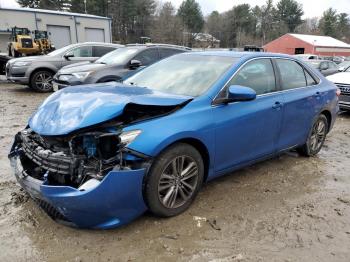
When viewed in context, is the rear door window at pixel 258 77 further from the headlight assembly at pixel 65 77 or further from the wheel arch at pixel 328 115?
the headlight assembly at pixel 65 77

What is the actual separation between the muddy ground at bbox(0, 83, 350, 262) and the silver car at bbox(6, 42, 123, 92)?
7337 mm

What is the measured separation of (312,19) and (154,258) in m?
105

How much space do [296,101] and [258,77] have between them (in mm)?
754

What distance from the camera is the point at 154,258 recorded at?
2904 millimetres

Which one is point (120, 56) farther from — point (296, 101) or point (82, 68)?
point (296, 101)

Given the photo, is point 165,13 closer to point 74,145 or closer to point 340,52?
point 340,52

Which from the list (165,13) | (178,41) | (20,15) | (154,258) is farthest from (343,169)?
(165,13)

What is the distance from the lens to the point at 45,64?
11.3 meters

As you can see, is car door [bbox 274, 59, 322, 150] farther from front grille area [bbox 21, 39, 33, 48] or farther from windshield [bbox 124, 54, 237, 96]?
front grille area [bbox 21, 39, 33, 48]

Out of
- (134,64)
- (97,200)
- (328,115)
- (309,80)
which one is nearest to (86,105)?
(97,200)

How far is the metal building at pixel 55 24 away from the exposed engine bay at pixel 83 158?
2963 centimetres

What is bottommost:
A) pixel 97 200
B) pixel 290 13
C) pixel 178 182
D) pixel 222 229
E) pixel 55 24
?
pixel 222 229

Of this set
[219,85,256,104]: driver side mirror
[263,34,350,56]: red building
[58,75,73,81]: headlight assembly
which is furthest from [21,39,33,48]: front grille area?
[263,34,350,56]: red building

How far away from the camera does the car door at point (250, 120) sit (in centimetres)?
377
